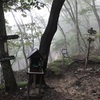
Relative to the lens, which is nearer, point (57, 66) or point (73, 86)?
point (73, 86)

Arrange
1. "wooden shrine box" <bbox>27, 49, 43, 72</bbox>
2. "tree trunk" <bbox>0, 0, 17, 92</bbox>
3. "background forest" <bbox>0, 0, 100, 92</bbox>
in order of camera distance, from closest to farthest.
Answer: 1. "wooden shrine box" <bbox>27, 49, 43, 72</bbox>
2. "tree trunk" <bbox>0, 0, 17, 92</bbox>
3. "background forest" <bbox>0, 0, 100, 92</bbox>

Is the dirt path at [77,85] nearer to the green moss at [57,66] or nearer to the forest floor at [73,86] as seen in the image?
the forest floor at [73,86]

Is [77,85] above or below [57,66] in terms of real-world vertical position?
below

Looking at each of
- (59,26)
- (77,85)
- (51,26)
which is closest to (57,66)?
(77,85)

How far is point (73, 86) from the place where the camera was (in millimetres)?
6652

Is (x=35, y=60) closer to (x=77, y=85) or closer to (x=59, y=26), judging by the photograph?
(x=77, y=85)

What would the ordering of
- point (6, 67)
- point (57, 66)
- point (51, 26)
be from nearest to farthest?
point (6, 67) < point (51, 26) < point (57, 66)

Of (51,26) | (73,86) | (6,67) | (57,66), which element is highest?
(51,26)

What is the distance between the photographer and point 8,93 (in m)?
5.52

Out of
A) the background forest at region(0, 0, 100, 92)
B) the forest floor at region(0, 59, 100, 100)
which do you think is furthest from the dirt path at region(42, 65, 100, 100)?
the background forest at region(0, 0, 100, 92)

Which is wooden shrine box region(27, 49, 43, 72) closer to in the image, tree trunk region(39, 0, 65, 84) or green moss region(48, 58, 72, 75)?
tree trunk region(39, 0, 65, 84)

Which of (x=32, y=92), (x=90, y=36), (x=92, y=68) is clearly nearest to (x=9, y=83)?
(x=32, y=92)

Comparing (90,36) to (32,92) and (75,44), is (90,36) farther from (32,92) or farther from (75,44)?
(75,44)

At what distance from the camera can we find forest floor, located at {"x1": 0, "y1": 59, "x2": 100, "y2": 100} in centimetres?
552
